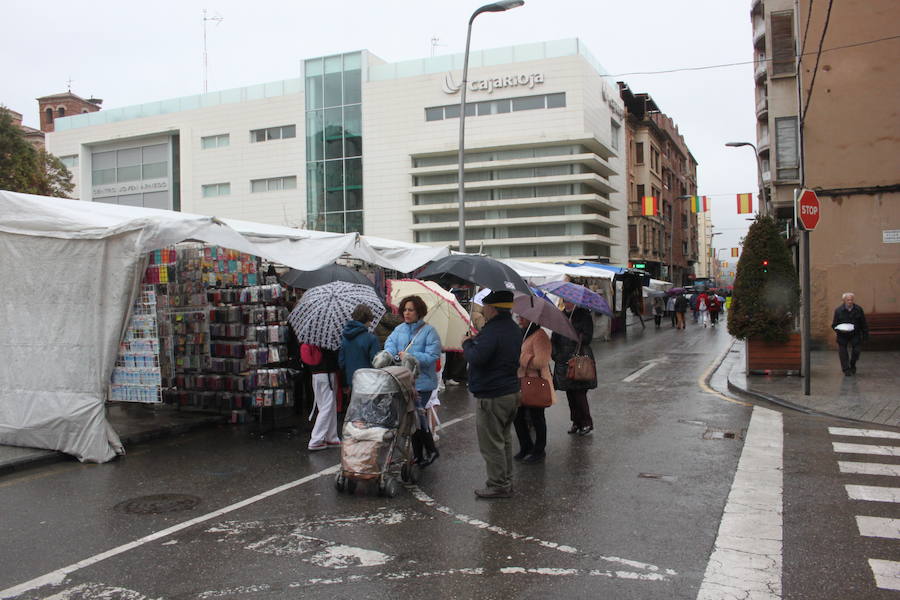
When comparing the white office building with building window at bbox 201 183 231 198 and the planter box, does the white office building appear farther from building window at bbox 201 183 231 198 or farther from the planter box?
the planter box

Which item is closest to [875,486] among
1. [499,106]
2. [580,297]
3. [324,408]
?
[580,297]

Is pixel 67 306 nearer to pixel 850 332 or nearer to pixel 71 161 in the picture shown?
pixel 850 332

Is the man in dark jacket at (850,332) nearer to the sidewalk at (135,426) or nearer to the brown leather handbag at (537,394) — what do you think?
the brown leather handbag at (537,394)

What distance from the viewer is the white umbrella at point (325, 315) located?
7.88 meters

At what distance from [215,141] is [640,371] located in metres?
51.0

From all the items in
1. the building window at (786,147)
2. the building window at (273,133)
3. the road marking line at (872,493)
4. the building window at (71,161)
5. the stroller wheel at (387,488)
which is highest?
the building window at (273,133)

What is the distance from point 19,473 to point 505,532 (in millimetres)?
5299

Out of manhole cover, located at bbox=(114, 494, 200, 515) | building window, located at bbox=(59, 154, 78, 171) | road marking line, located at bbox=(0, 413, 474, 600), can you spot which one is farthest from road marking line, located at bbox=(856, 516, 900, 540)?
building window, located at bbox=(59, 154, 78, 171)

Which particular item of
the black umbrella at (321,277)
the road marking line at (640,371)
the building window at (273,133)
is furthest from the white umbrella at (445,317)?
the building window at (273,133)

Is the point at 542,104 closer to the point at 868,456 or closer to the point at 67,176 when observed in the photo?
the point at 67,176

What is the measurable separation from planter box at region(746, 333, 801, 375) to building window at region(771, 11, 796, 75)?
42.2ft

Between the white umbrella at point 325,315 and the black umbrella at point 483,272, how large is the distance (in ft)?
3.68

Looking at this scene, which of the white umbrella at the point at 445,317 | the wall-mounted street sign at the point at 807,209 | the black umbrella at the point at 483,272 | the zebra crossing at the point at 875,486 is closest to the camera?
the zebra crossing at the point at 875,486

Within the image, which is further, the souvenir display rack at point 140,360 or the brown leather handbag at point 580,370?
the brown leather handbag at point 580,370
